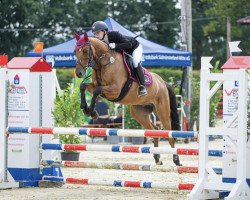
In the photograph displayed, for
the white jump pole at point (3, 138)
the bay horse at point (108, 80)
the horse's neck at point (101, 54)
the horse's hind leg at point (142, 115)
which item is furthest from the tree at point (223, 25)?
the white jump pole at point (3, 138)

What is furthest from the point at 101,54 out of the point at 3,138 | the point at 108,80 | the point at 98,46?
the point at 3,138

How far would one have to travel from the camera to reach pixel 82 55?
963 cm

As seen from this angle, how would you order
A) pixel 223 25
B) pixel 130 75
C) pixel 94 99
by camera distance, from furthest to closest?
pixel 223 25, pixel 130 75, pixel 94 99

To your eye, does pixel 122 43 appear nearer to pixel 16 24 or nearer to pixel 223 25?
pixel 16 24

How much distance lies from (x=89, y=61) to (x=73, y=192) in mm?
1629

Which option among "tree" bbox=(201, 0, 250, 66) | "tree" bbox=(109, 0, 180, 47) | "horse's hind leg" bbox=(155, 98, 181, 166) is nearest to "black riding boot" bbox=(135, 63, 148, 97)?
"horse's hind leg" bbox=(155, 98, 181, 166)

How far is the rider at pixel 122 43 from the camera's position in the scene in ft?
34.2

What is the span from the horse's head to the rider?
0.66 metres

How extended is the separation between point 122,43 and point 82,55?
41.8 inches

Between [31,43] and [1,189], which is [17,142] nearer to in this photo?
[1,189]

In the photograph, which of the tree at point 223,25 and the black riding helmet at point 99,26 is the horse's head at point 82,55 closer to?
the black riding helmet at point 99,26

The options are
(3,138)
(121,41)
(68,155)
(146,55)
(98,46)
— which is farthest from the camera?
(146,55)

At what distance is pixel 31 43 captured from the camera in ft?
152

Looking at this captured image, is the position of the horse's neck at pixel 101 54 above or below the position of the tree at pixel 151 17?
below
